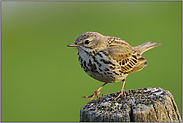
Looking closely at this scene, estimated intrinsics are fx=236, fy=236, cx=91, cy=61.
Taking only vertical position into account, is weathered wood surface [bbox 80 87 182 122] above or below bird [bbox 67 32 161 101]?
below

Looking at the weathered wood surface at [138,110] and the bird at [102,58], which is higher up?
the bird at [102,58]

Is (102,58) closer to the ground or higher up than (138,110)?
higher up

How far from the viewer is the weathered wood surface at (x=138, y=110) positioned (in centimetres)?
431

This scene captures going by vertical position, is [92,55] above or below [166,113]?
above

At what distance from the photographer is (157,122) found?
4.26 m

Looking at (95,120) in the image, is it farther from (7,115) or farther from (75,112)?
(7,115)

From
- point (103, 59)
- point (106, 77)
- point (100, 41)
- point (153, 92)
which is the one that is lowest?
point (153, 92)

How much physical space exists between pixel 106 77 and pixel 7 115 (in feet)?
26.2

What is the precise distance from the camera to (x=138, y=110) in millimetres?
4367

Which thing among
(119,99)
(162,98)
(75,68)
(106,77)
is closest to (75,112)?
(75,68)

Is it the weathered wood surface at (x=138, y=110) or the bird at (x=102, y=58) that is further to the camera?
the bird at (x=102, y=58)

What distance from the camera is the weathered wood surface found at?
4.31 meters

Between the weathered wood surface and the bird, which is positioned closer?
the weathered wood surface

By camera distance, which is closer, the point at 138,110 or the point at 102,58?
the point at 138,110
